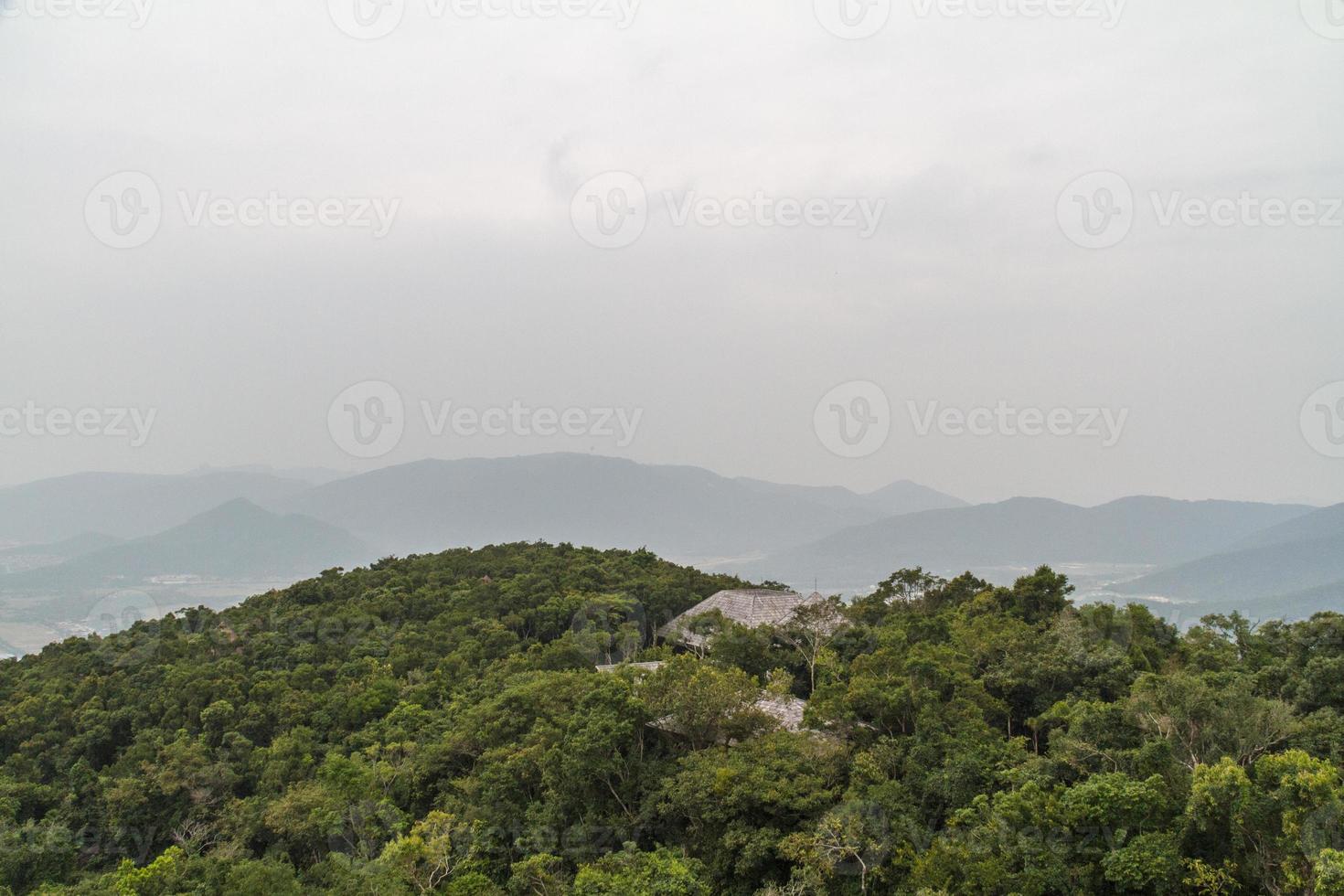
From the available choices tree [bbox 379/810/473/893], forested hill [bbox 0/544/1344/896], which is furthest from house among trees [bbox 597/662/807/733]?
tree [bbox 379/810/473/893]

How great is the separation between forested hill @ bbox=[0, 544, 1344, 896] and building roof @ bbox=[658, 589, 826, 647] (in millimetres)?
1743

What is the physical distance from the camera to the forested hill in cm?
1019

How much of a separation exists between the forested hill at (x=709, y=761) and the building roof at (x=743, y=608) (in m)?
1.74

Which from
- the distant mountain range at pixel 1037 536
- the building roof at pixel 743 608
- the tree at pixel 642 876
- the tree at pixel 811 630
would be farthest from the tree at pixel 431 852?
the distant mountain range at pixel 1037 536

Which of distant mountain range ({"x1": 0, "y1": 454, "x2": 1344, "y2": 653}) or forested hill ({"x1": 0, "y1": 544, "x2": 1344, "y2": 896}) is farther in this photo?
distant mountain range ({"x1": 0, "y1": 454, "x2": 1344, "y2": 653})

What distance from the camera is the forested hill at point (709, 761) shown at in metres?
10.2

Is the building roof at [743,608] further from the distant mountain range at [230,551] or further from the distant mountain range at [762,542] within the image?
the distant mountain range at [230,551]

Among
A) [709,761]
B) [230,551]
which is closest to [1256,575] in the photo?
[709,761]

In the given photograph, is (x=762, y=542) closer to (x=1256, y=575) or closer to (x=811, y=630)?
(x=1256, y=575)

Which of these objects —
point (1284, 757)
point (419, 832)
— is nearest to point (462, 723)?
point (419, 832)

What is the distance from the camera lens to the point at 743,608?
24891 mm

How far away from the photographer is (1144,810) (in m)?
10.0

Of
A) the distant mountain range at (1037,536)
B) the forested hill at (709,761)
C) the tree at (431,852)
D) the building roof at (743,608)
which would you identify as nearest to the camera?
the forested hill at (709,761)

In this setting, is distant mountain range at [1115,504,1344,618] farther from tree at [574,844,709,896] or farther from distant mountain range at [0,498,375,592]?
distant mountain range at [0,498,375,592]
